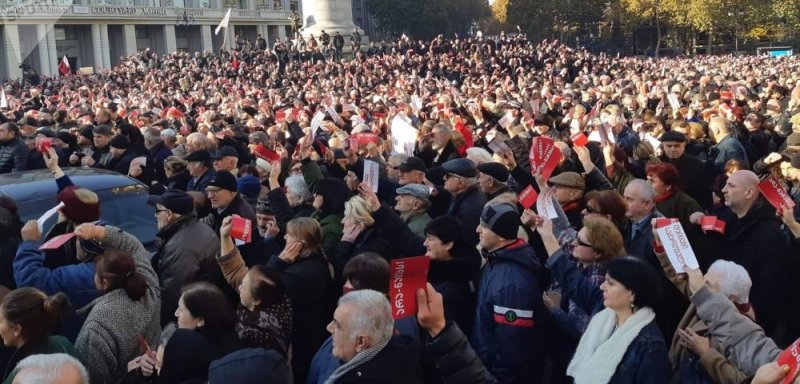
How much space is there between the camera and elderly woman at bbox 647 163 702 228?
6.26m

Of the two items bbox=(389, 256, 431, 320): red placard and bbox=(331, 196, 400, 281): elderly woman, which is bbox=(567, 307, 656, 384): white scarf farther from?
bbox=(331, 196, 400, 281): elderly woman

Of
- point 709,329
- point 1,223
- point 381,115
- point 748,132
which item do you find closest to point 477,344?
point 709,329

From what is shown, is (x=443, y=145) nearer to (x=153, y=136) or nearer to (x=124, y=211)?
(x=124, y=211)

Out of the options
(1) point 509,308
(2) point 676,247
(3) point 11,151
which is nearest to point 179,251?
(1) point 509,308

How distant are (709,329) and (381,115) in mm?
10703

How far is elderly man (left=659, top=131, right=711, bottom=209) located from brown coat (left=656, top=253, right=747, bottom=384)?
3.69 m

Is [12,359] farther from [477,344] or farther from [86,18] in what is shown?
[86,18]

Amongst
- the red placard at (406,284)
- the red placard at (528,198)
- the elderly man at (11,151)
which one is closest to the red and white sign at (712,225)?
the red placard at (528,198)

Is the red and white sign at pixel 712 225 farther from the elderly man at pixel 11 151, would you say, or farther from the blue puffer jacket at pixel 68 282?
the elderly man at pixel 11 151

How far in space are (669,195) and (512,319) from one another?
2.40m

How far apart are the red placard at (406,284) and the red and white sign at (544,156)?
268 centimetres

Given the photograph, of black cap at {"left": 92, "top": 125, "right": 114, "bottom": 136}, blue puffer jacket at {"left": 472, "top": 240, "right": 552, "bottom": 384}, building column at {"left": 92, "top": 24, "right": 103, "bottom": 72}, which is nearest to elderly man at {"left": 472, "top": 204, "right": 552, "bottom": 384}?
blue puffer jacket at {"left": 472, "top": 240, "right": 552, "bottom": 384}

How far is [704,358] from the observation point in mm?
3814

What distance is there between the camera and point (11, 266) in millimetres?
5520
